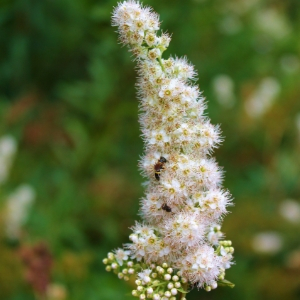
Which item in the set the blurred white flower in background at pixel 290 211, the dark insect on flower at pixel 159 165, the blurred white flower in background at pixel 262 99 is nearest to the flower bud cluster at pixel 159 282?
the dark insect on flower at pixel 159 165

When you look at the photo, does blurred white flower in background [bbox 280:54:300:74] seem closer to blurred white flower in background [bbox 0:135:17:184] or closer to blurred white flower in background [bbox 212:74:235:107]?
blurred white flower in background [bbox 212:74:235:107]

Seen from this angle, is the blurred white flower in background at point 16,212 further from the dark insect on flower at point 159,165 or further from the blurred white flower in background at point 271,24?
the blurred white flower in background at point 271,24

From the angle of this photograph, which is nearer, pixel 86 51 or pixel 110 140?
pixel 110 140

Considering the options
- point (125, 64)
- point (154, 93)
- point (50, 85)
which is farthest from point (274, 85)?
point (154, 93)

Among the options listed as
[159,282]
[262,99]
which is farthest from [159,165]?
[262,99]

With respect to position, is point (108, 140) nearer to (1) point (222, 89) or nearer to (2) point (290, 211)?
(1) point (222, 89)

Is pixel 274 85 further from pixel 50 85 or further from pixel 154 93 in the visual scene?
pixel 154 93

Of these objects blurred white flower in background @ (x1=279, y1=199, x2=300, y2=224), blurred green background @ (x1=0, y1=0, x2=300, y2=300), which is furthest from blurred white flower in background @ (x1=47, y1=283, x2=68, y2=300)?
blurred white flower in background @ (x1=279, y1=199, x2=300, y2=224)
